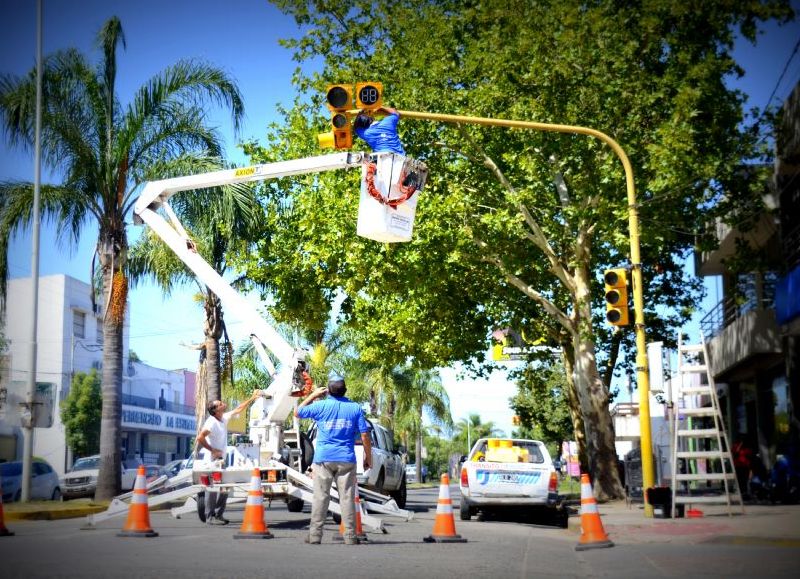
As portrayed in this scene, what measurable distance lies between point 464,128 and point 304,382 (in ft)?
35.0

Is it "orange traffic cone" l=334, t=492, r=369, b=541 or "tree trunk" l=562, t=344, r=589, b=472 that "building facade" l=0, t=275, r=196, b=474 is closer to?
"tree trunk" l=562, t=344, r=589, b=472

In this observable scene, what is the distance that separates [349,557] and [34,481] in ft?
65.3

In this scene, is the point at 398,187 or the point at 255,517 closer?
the point at 255,517

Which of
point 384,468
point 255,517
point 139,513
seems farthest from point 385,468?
point 139,513

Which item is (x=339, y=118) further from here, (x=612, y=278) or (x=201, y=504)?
(x=201, y=504)

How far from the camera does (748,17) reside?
2275cm

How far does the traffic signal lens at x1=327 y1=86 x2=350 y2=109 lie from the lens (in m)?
13.4

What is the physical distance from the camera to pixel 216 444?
1488 centimetres

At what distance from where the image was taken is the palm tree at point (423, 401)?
56312mm

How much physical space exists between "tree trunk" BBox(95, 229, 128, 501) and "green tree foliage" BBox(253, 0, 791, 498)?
505cm

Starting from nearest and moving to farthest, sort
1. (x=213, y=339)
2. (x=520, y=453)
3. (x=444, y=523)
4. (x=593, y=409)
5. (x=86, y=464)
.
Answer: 1. (x=444, y=523)
2. (x=520, y=453)
3. (x=593, y=409)
4. (x=213, y=339)
5. (x=86, y=464)

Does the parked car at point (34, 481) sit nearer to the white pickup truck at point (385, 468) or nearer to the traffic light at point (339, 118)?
the white pickup truck at point (385, 468)

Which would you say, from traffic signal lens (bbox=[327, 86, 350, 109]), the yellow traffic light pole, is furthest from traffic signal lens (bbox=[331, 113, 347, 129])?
the yellow traffic light pole

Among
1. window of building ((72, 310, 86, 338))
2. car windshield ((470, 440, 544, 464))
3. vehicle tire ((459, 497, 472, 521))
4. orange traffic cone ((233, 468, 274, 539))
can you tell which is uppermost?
window of building ((72, 310, 86, 338))
